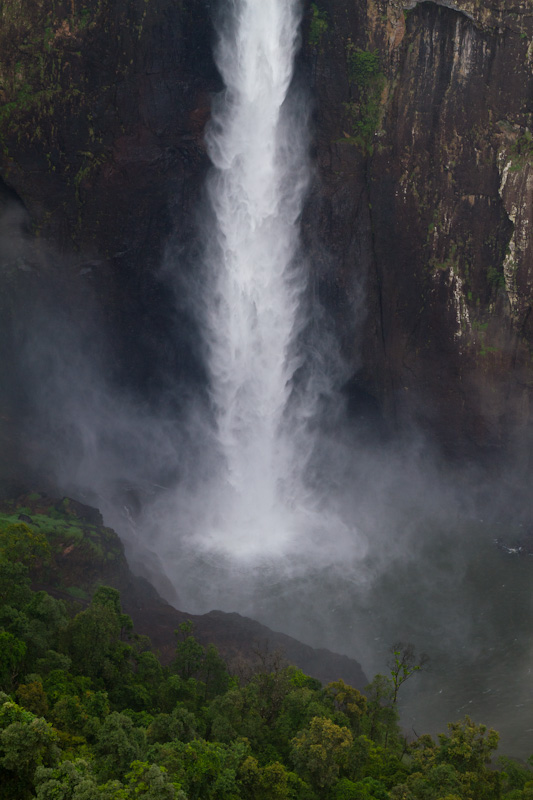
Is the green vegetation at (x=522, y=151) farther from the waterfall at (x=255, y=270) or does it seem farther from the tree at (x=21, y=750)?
the tree at (x=21, y=750)

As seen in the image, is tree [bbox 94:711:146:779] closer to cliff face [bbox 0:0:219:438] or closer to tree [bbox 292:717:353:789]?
tree [bbox 292:717:353:789]

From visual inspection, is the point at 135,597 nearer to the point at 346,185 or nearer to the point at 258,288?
the point at 258,288

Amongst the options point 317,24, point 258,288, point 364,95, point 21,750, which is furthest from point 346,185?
point 21,750

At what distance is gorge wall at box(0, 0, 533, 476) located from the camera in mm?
34156

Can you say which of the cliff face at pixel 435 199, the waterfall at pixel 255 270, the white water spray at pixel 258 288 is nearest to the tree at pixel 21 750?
the white water spray at pixel 258 288

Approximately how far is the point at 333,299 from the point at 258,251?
161 inches

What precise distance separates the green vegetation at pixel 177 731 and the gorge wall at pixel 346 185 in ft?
54.8

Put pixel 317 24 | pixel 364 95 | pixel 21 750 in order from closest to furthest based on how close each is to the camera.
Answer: pixel 21 750
pixel 317 24
pixel 364 95

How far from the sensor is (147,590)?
1097 inches

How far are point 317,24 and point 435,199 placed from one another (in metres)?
9.00

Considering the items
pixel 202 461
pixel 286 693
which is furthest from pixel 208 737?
pixel 202 461

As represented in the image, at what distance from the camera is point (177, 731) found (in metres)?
16.1

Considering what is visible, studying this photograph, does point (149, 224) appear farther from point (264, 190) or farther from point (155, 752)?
point (155, 752)

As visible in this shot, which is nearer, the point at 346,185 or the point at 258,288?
the point at 346,185
